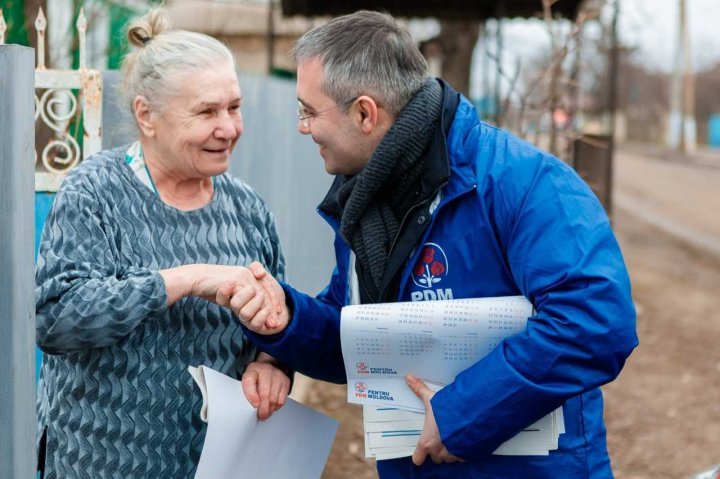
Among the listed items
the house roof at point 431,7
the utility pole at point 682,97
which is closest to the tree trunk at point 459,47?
the house roof at point 431,7

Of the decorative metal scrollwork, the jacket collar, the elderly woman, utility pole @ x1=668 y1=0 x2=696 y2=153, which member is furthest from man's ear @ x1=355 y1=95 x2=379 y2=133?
utility pole @ x1=668 y1=0 x2=696 y2=153

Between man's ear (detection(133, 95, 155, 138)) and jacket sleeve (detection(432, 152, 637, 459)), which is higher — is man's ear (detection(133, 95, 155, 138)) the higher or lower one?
the higher one

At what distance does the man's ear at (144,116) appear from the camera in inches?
97.3

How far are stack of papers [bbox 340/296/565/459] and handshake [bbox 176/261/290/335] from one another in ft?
0.79

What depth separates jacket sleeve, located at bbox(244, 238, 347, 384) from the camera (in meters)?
2.42

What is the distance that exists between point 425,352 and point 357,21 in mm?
790

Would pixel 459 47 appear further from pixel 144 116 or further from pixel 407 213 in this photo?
pixel 407 213

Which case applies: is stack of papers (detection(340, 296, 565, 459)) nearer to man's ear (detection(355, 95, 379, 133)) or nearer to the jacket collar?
the jacket collar

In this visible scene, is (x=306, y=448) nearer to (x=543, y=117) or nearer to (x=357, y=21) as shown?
(x=357, y=21)

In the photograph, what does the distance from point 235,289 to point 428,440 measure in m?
0.59

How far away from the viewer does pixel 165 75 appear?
2426mm

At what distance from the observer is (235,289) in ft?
7.52

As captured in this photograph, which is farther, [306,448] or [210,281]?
[306,448]

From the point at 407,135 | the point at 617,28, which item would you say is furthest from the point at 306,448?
the point at 617,28
